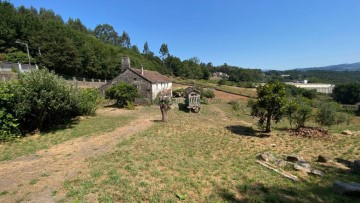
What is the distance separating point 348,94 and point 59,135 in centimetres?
10495

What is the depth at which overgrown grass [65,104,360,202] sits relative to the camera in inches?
261

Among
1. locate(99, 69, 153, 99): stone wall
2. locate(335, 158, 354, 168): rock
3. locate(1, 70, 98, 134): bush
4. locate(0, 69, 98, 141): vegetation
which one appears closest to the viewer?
locate(335, 158, 354, 168): rock

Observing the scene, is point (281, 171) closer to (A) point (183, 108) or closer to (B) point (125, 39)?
(A) point (183, 108)

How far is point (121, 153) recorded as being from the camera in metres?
10.3

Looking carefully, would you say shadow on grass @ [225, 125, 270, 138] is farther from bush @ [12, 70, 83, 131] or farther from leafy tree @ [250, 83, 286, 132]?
bush @ [12, 70, 83, 131]

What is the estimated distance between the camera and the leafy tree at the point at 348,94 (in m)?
83.1

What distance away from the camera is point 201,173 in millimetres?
8352

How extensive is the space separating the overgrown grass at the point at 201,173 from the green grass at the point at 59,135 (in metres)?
3.64

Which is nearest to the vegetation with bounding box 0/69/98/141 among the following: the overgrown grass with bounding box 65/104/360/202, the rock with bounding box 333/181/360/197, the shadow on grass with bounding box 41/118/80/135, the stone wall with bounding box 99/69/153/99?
the shadow on grass with bounding box 41/118/80/135

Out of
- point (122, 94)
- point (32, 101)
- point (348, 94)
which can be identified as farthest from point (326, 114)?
point (348, 94)

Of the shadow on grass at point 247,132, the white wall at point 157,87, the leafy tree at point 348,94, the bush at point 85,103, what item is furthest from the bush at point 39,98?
the leafy tree at point 348,94

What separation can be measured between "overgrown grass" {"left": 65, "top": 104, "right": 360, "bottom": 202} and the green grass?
3.64 meters

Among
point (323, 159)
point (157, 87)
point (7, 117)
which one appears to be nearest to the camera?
point (323, 159)

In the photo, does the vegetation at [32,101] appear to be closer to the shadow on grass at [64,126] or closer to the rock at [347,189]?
the shadow on grass at [64,126]
